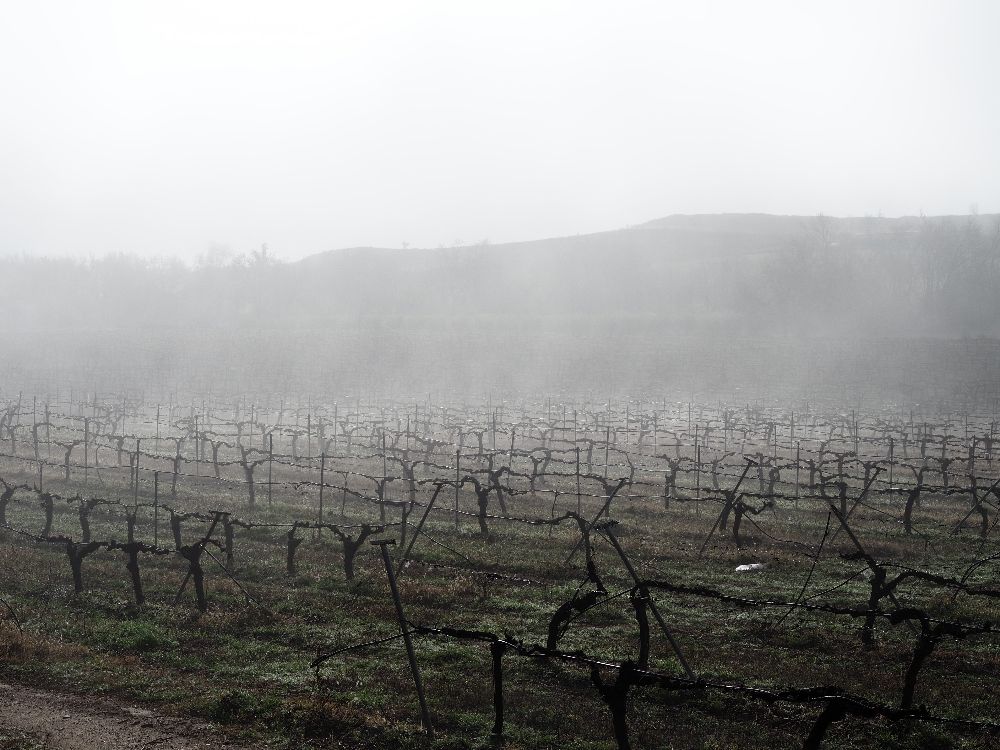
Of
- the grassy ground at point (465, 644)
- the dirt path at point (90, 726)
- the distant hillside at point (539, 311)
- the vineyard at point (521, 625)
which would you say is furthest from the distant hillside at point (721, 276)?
the dirt path at point (90, 726)

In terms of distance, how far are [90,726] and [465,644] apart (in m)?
4.22

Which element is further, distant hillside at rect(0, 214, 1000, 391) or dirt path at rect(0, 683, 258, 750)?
distant hillside at rect(0, 214, 1000, 391)

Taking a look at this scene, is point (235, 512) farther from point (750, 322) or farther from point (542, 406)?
point (750, 322)

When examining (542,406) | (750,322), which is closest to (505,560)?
(542,406)

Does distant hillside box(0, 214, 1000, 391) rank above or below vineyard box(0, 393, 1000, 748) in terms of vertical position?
above

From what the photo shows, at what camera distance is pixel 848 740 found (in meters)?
7.76

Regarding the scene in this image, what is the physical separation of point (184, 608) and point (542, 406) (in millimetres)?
38459

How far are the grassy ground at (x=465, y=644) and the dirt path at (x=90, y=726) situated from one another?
204 mm

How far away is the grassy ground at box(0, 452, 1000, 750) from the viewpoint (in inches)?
319

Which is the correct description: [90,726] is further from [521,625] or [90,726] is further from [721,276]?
[721,276]

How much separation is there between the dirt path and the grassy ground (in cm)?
20

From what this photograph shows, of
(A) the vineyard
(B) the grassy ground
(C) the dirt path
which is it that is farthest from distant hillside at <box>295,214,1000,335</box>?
(C) the dirt path

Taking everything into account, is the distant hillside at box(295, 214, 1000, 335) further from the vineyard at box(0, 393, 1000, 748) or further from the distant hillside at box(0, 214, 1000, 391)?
the vineyard at box(0, 393, 1000, 748)

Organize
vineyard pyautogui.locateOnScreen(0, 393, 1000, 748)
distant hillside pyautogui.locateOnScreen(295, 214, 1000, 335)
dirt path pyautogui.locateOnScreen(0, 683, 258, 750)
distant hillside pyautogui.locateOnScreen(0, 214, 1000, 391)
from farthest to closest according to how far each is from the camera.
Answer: distant hillside pyautogui.locateOnScreen(295, 214, 1000, 335), distant hillside pyautogui.locateOnScreen(0, 214, 1000, 391), vineyard pyautogui.locateOnScreen(0, 393, 1000, 748), dirt path pyautogui.locateOnScreen(0, 683, 258, 750)
